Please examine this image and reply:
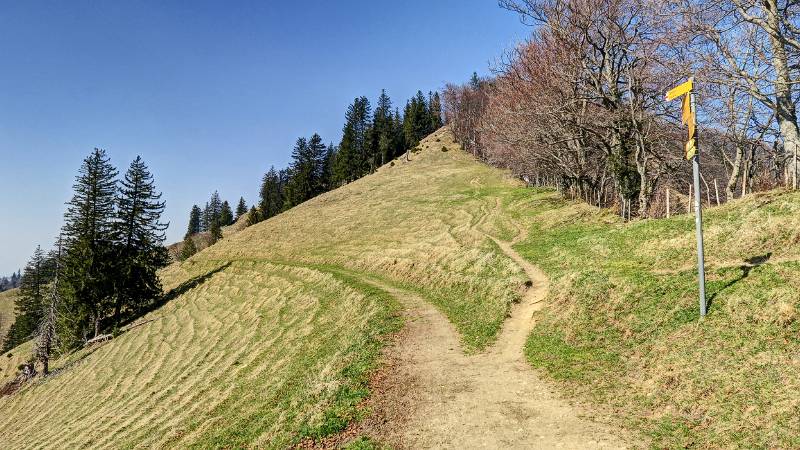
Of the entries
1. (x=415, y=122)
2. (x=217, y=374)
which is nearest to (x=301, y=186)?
(x=415, y=122)

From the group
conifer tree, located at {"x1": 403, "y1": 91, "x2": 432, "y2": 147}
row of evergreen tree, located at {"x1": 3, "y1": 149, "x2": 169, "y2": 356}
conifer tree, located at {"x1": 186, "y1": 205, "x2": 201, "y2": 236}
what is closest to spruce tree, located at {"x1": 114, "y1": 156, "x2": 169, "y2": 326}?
row of evergreen tree, located at {"x1": 3, "y1": 149, "x2": 169, "y2": 356}

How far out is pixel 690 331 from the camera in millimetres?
11000

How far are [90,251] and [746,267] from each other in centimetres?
5701

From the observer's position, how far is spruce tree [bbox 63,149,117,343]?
156 ft

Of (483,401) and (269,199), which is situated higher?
(269,199)

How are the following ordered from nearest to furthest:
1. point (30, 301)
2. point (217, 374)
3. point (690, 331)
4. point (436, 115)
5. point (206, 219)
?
point (690, 331) → point (217, 374) → point (30, 301) → point (436, 115) → point (206, 219)

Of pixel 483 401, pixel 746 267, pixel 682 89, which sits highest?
pixel 682 89

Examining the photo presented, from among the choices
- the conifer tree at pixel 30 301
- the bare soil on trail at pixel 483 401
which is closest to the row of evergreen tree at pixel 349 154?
the conifer tree at pixel 30 301

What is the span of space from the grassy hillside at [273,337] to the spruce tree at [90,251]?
6614 millimetres

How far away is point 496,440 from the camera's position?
885cm

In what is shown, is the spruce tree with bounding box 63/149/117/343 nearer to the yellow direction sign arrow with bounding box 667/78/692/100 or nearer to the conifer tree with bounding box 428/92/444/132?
the yellow direction sign arrow with bounding box 667/78/692/100

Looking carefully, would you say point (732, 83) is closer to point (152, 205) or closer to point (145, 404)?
point (145, 404)

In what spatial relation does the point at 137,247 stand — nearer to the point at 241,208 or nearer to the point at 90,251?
the point at 90,251

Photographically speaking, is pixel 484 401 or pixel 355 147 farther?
pixel 355 147
